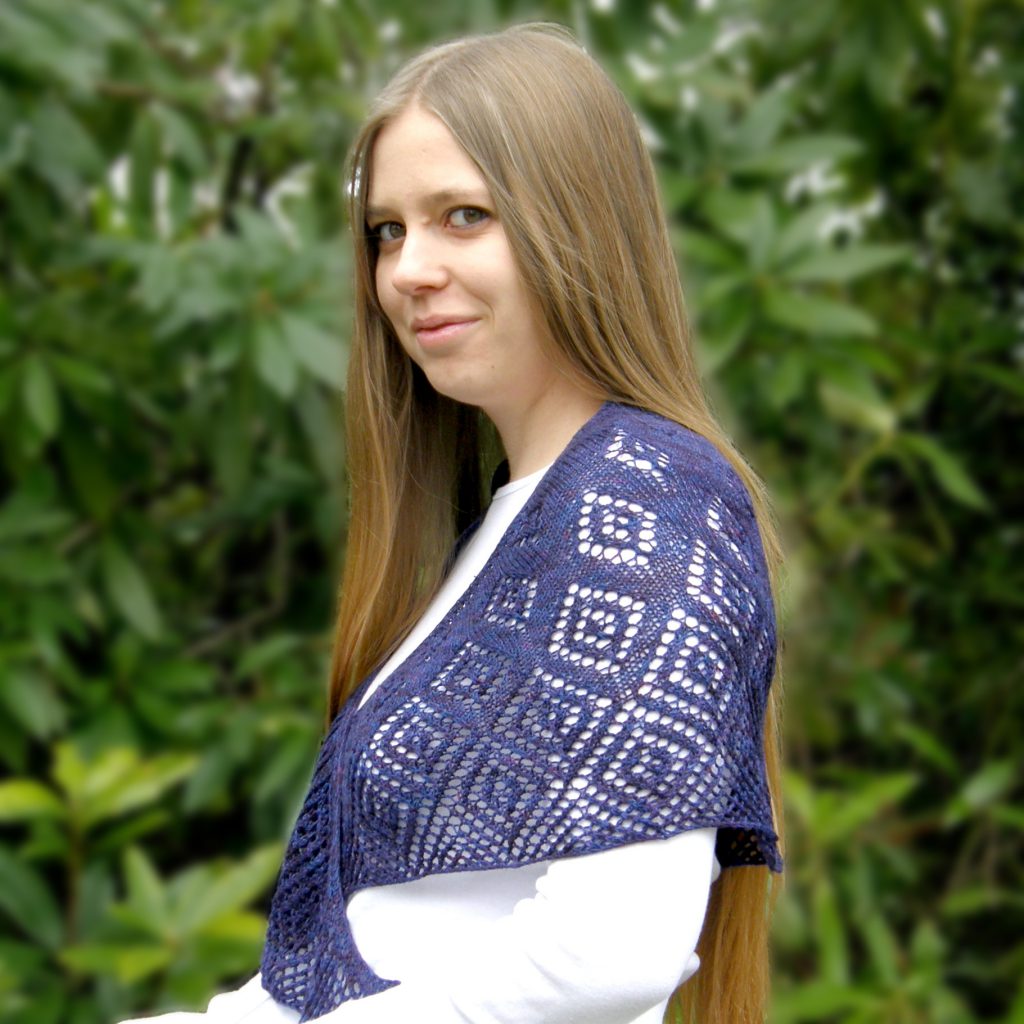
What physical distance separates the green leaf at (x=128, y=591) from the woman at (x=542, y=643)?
45.0 inches

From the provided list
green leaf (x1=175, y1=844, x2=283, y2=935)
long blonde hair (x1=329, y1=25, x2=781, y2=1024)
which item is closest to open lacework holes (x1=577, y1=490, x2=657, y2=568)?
long blonde hair (x1=329, y1=25, x2=781, y2=1024)

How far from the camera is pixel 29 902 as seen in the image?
2.21m

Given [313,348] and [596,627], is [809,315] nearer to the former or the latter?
[313,348]

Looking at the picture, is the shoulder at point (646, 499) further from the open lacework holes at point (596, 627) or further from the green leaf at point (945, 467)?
the green leaf at point (945, 467)

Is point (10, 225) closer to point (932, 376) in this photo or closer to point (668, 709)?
point (932, 376)

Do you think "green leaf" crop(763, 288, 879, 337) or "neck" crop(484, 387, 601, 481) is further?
"green leaf" crop(763, 288, 879, 337)

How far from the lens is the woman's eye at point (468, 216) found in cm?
105

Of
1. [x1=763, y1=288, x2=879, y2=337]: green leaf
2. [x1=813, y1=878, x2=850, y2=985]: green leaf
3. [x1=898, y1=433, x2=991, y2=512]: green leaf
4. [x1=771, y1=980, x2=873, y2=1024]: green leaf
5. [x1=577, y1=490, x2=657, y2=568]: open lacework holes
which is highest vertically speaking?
[x1=577, y1=490, x2=657, y2=568]: open lacework holes

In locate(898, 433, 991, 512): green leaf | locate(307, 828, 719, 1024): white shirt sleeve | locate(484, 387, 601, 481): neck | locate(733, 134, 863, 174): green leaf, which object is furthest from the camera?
locate(898, 433, 991, 512): green leaf

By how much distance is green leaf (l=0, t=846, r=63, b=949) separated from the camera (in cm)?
220

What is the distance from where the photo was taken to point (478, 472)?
1.33m

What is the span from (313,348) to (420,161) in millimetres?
1086

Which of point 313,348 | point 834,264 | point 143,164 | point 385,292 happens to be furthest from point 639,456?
point 143,164

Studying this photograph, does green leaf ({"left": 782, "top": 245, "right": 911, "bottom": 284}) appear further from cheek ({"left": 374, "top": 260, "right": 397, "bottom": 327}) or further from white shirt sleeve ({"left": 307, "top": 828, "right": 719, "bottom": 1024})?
white shirt sleeve ({"left": 307, "top": 828, "right": 719, "bottom": 1024})
